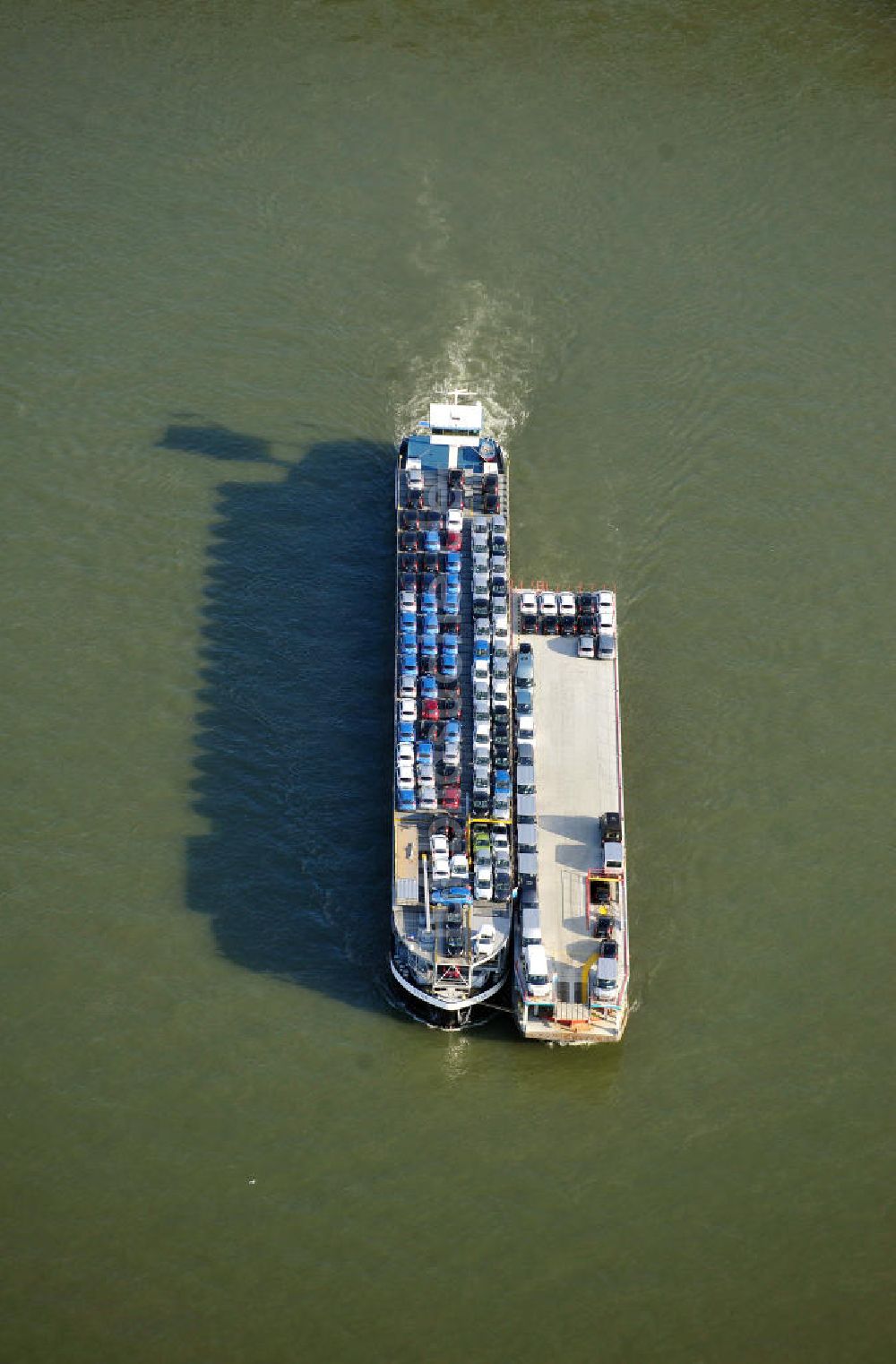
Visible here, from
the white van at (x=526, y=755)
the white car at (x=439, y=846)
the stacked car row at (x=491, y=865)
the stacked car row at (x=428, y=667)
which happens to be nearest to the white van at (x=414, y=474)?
the stacked car row at (x=428, y=667)

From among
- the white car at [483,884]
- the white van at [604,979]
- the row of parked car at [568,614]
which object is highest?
the row of parked car at [568,614]

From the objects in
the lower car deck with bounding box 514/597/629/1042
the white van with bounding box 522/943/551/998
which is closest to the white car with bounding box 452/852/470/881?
the lower car deck with bounding box 514/597/629/1042

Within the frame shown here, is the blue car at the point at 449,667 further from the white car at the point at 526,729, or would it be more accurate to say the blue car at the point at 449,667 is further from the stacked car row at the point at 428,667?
the white car at the point at 526,729

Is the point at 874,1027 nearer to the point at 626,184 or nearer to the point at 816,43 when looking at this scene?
the point at 626,184

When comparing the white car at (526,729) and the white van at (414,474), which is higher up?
the white van at (414,474)


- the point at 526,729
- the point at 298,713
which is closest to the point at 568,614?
the point at 526,729

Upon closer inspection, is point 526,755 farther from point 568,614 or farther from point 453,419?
point 453,419

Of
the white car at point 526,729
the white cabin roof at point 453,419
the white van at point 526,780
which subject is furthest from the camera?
the white cabin roof at point 453,419
